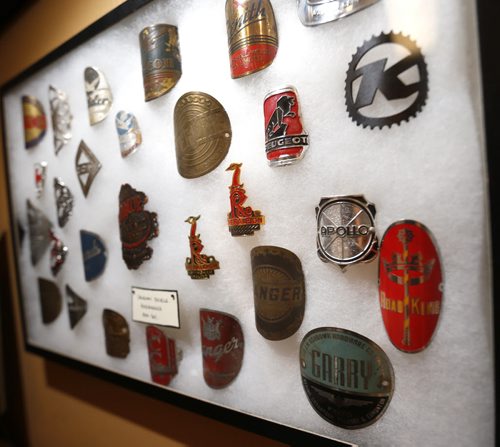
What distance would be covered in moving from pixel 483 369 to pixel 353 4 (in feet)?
1.73

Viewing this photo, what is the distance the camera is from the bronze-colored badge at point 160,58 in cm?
72

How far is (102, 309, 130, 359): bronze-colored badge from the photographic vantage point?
2.95 feet

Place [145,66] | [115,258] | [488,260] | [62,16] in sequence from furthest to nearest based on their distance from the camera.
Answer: [62,16] → [115,258] → [145,66] → [488,260]

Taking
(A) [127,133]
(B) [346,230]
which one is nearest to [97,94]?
(A) [127,133]

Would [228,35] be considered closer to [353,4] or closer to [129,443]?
[353,4]

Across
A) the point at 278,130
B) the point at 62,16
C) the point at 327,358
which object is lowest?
the point at 327,358

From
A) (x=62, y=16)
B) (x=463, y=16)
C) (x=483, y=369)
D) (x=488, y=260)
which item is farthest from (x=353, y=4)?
(x=62, y=16)

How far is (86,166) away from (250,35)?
586mm

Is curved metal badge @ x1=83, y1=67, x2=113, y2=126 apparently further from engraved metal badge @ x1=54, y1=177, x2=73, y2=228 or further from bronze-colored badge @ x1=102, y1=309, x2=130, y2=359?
bronze-colored badge @ x1=102, y1=309, x2=130, y2=359

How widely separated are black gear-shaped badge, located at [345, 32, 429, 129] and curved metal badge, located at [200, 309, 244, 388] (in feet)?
1.44

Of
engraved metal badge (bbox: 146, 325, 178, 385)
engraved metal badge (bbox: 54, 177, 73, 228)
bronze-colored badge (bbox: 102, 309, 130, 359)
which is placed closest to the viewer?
engraved metal badge (bbox: 146, 325, 178, 385)

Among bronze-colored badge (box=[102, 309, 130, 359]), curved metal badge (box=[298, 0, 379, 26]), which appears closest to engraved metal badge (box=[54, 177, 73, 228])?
bronze-colored badge (box=[102, 309, 130, 359])

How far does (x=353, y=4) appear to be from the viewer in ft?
1.67

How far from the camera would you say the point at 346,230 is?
1.74ft
